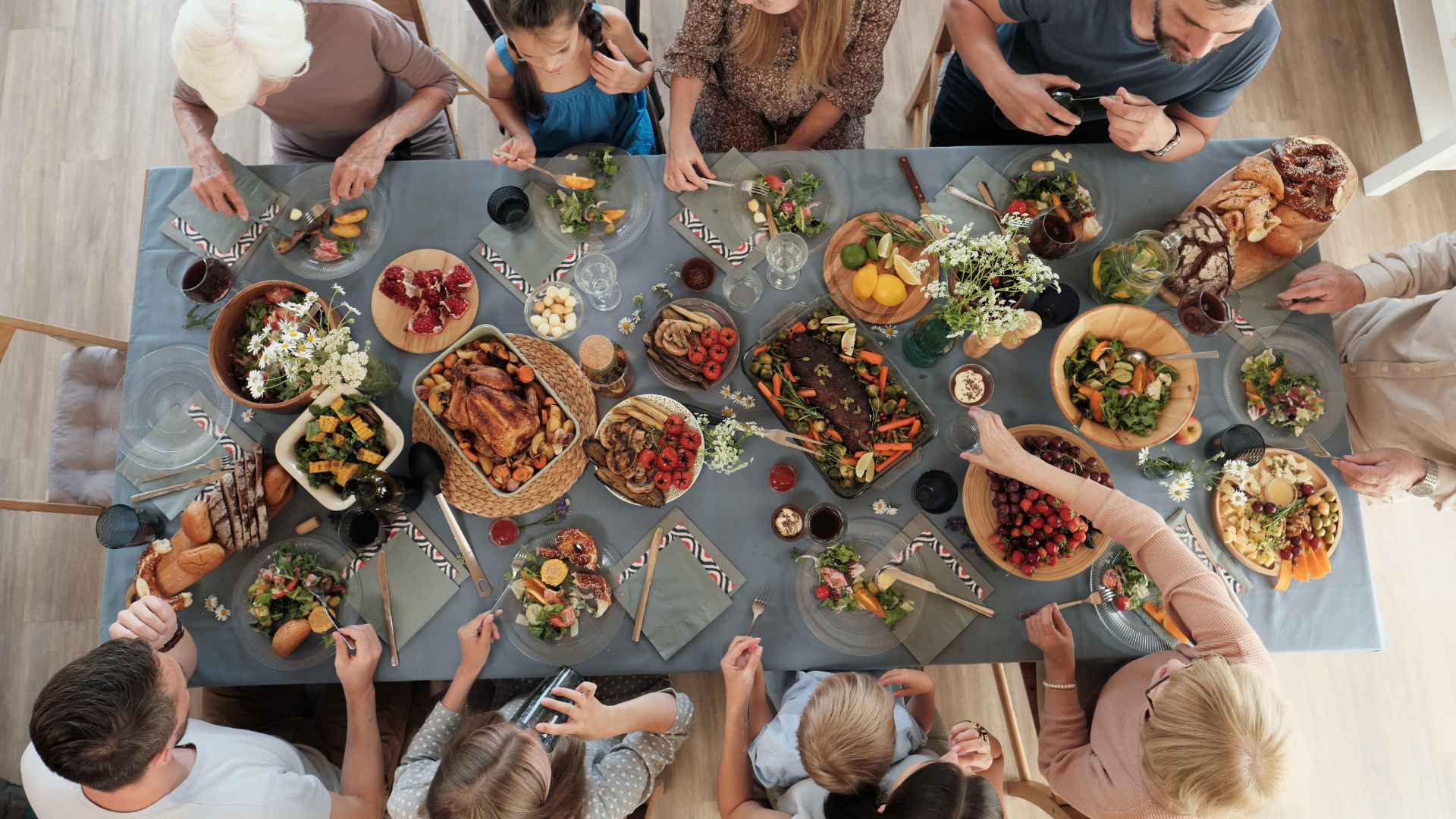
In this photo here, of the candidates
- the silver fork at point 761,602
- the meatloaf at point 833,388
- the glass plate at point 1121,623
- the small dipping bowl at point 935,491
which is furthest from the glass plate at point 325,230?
the glass plate at point 1121,623

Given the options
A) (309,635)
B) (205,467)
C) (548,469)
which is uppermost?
(548,469)

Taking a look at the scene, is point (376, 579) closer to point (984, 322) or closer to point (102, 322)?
point (984, 322)

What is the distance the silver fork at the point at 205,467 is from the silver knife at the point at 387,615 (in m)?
0.60

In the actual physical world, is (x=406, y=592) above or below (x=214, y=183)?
below

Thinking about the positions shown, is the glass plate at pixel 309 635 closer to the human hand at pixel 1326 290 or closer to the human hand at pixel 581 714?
the human hand at pixel 581 714

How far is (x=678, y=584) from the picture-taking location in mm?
2148

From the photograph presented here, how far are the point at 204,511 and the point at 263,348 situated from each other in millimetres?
518

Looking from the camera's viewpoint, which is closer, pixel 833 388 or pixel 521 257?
pixel 833 388

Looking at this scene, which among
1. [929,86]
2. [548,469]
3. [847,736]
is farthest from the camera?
[929,86]

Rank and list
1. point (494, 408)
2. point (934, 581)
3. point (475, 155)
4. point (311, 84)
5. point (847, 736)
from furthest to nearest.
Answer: point (475, 155), point (311, 84), point (934, 581), point (494, 408), point (847, 736)

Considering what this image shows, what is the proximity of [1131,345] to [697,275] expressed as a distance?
4.57 feet

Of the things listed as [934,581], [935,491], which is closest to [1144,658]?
[934,581]

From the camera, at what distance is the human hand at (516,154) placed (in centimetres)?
234

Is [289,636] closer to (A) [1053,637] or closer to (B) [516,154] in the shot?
(B) [516,154]
